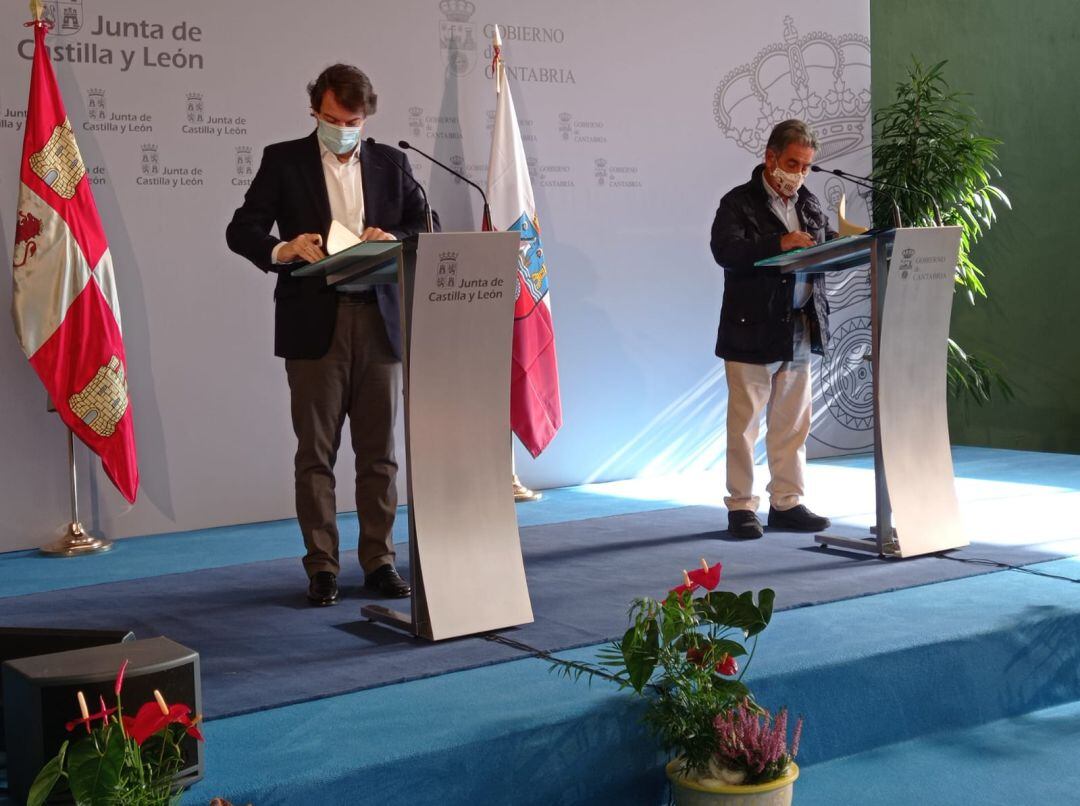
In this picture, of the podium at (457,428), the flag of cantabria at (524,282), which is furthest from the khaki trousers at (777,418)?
the podium at (457,428)

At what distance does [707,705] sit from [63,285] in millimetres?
3272

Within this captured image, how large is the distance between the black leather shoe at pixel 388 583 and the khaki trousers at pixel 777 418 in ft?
4.83

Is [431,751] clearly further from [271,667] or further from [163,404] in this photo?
[163,404]

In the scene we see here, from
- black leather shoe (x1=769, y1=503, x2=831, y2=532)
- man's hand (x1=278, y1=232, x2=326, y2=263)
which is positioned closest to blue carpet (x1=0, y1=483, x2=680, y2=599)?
black leather shoe (x1=769, y1=503, x2=831, y2=532)

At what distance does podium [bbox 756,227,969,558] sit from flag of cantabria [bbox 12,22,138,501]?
2.55 meters

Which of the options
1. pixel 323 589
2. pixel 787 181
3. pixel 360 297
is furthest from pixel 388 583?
pixel 787 181

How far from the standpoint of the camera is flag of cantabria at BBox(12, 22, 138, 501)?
4.58 m

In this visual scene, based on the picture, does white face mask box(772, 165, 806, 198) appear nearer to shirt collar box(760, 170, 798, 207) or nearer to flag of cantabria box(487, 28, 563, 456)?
shirt collar box(760, 170, 798, 207)

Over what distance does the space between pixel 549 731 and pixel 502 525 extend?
2.82ft

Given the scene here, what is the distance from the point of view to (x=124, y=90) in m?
4.96

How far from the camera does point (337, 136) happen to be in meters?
3.54

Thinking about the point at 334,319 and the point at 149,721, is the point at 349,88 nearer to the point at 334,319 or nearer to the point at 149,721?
the point at 334,319

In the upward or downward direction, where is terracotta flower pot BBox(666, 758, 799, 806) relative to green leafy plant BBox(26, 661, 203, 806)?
downward

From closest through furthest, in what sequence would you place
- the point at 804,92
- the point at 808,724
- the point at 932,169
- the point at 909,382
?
the point at 808,724 < the point at 909,382 < the point at 804,92 < the point at 932,169
